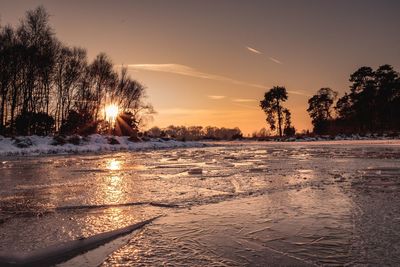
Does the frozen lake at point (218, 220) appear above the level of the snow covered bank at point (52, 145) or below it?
below

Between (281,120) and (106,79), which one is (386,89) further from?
(106,79)

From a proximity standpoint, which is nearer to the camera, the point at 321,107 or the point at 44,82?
the point at 44,82

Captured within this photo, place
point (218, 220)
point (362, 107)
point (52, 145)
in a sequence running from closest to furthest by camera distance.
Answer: point (218, 220), point (52, 145), point (362, 107)

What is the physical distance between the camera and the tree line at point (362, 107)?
169ft

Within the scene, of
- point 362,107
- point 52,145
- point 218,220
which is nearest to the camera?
point 218,220

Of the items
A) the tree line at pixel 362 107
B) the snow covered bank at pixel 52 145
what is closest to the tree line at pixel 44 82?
the snow covered bank at pixel 52 145

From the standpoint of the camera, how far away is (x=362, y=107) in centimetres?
5212

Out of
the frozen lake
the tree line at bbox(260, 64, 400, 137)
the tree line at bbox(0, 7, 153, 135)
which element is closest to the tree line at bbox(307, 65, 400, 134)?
the tree line at bbox(260, 64, 400, 137)

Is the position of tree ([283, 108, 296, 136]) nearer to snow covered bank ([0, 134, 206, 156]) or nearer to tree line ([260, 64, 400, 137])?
tree line ([260, 64, 400, 137])

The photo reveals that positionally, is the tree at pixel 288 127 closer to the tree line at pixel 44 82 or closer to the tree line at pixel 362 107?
the tree line at pixel 362 107

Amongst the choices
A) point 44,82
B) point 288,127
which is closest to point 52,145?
point 44,82

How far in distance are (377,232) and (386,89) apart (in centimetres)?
5482

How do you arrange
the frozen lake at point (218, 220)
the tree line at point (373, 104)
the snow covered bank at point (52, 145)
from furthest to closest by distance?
1. the tree line at point (373, 104)
2. the snow covered bank at point (52, 145)
3. the frozen lake at point (218, 220)

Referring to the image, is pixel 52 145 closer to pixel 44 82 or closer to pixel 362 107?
pixel 44 82
